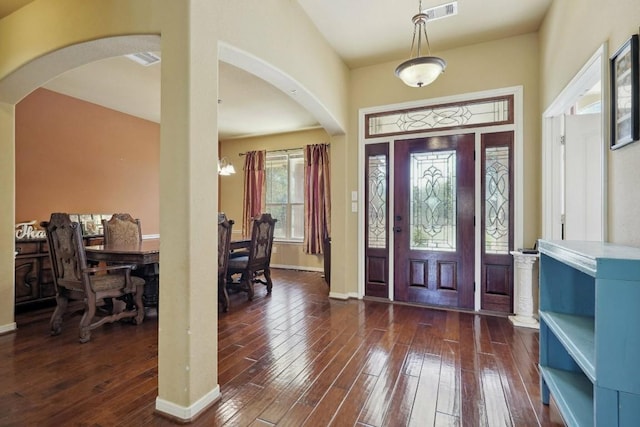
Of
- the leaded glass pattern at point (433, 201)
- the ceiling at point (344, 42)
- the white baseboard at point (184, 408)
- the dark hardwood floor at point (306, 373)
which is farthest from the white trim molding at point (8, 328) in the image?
the leaded glass pattern at point (433, 201)

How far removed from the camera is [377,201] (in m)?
4.05

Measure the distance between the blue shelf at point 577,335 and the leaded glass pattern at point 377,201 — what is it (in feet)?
7.51

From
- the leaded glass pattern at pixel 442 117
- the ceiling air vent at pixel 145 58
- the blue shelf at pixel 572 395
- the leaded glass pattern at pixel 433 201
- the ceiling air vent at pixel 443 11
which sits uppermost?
the ceiling air vent at pixel 443 11

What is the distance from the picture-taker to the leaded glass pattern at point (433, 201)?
144 inches

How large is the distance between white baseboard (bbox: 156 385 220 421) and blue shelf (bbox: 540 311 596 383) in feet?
6.06

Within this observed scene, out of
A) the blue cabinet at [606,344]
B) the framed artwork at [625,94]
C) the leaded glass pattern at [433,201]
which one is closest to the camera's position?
the blue cabinet at [606,344]

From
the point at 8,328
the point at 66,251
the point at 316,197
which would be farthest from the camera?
the point at 316,197

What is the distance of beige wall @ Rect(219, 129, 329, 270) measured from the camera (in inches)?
243

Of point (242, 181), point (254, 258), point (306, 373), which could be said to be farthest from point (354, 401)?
point (242, 181)

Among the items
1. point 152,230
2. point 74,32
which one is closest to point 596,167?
point 74,32

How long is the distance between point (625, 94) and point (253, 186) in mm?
5817

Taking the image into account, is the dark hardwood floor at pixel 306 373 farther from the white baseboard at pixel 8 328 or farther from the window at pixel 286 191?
the window at pixel 286 191

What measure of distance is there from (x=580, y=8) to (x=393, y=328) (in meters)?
3.05

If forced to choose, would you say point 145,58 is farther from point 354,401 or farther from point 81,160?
point 354,401
